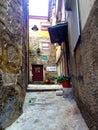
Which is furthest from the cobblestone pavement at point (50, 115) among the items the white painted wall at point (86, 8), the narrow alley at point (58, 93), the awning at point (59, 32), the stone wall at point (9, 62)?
the awning at point (59, 32)

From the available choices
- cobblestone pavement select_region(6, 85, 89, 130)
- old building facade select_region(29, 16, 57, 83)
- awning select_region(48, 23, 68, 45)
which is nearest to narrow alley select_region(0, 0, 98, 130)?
cobblestone pavement select_region(6, 85, 89, 130)

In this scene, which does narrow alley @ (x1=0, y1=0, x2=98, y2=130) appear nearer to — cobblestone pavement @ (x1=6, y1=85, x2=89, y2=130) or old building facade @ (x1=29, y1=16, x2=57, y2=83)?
cobblestone pavement @ (x1=6, y1=85, x2=89, y2=130)

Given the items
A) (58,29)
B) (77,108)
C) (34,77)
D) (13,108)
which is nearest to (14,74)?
(13,108)

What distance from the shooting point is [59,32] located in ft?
23.2

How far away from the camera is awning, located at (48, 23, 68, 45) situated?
6708 millimetres

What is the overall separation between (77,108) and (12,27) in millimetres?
2770

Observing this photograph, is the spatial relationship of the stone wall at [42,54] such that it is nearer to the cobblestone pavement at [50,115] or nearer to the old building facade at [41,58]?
the old building facade at [41,58]

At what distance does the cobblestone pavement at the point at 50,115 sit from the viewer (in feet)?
12.5

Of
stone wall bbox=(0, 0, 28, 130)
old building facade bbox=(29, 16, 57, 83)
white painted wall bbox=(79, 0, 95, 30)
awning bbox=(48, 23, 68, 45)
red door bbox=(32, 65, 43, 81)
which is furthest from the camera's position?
red door bbox=(32, 65, 43, 81)

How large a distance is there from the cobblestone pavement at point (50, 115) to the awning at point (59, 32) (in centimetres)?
259

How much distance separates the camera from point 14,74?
423 cm

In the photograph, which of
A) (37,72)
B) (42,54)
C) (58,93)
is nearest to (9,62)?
(58,93)

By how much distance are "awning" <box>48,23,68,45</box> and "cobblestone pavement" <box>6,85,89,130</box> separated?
2.59 m

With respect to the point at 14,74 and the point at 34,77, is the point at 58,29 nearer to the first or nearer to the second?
the point at 14,74
